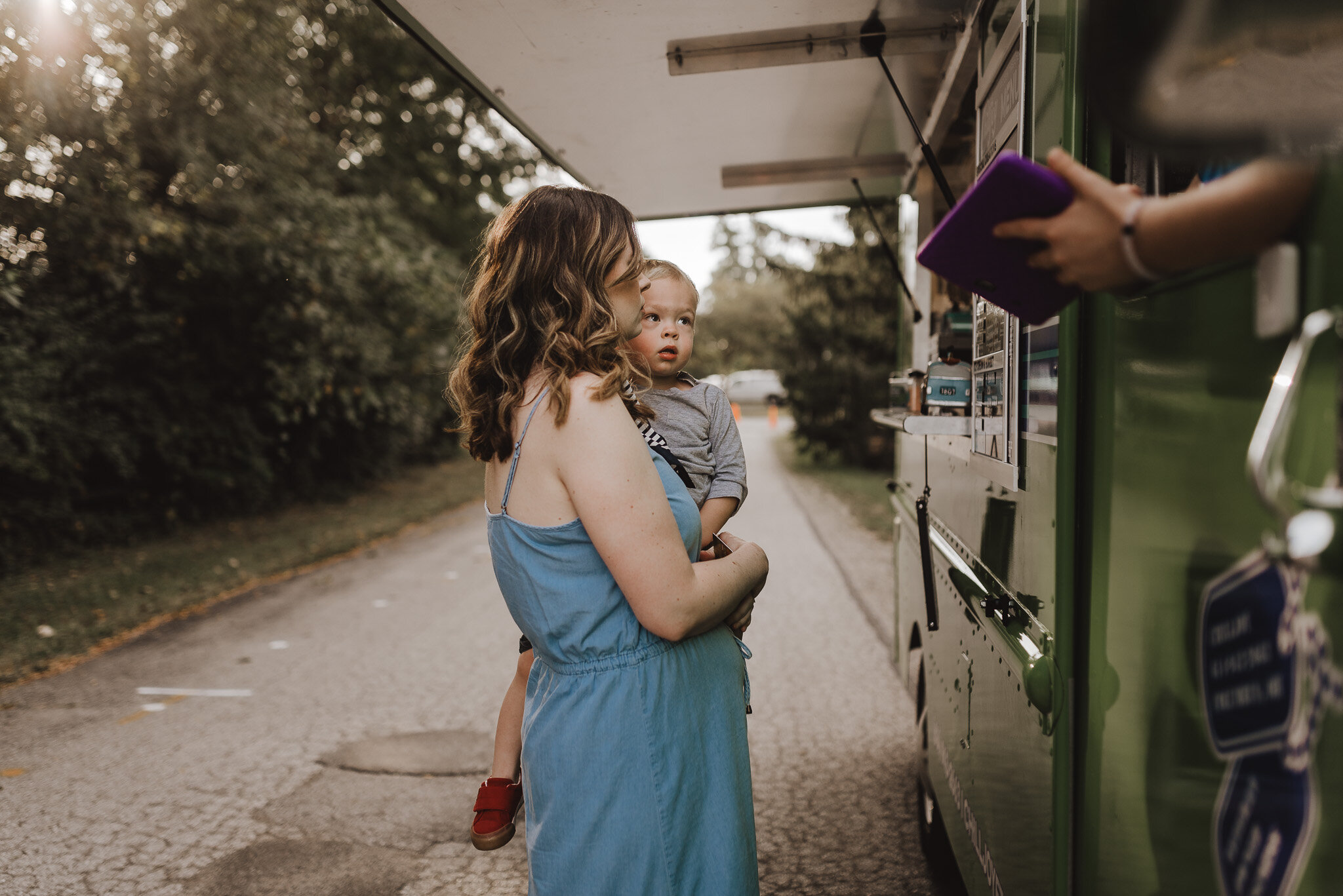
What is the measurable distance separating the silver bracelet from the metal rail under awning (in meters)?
1.73

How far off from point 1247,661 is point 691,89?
287 cm

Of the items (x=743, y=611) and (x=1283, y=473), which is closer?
(x=1283, y=473)

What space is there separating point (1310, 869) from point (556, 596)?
3.66 feet

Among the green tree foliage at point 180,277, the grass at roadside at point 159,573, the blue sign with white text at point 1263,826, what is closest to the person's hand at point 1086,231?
the blue sign with white text at point 1263,826

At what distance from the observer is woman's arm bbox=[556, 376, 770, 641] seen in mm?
1521

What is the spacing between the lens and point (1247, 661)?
93cm

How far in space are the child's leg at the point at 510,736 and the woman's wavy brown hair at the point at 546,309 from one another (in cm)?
86

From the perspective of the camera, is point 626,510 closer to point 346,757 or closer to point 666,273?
point 666,273

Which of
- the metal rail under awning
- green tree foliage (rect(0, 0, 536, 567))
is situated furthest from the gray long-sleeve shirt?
green tree foliage (rect(0, 0, 536, 567))

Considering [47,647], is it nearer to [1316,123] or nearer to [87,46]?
[87,46]

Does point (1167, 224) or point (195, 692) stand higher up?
point (1167, 224)

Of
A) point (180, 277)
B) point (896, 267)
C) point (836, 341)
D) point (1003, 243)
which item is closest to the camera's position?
point (1003, 243)

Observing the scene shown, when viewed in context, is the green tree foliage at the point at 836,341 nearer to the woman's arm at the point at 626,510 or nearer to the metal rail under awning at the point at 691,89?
the metal rail under awning at the point at 691,89

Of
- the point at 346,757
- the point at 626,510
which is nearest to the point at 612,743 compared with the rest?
the point at 626,510
